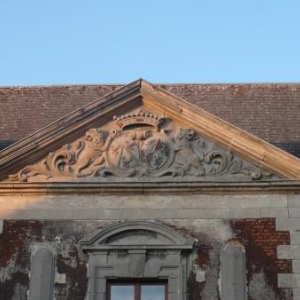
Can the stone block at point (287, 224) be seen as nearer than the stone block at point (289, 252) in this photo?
No

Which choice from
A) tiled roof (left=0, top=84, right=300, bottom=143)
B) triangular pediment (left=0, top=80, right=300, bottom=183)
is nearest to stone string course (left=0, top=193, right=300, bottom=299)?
triangular pediment (left=0, top=80, right=300, bottom=183)

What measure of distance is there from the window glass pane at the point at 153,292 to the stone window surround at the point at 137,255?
0.18 m

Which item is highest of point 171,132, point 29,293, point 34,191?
point 171,132

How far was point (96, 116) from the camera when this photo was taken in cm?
1493

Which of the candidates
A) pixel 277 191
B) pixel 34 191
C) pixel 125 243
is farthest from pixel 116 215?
pixel 277 191

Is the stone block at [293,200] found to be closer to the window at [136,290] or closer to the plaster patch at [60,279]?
the window at [136,290]

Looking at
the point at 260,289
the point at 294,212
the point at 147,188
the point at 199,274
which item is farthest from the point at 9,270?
the point at 294,212

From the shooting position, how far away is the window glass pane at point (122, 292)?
13656 millimetres

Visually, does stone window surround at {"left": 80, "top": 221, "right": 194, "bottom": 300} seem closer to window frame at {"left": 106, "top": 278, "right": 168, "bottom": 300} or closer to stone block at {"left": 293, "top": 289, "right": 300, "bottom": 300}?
window frame at {"left": 106, "top": 278, "right": 168, "bottom": 300}

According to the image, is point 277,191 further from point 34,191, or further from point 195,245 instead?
point 34,191

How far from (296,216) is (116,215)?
→ 2.88 metres

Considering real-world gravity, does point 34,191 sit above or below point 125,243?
above

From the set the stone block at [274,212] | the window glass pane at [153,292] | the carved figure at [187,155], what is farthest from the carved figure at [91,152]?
the stone block at [274,212]

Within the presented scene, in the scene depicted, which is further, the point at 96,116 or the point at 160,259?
the point at 96,116
